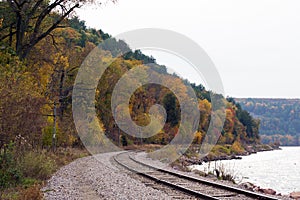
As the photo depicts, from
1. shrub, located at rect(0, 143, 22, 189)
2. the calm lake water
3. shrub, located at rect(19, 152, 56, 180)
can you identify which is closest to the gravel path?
shrub, located at rect(19, 152, 56, 180)

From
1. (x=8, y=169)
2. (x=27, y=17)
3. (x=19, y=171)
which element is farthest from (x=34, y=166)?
(x=27, y=17)

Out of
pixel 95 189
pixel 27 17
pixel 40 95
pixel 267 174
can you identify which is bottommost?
pixel 267 174

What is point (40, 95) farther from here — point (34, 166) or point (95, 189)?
point (95, 189)

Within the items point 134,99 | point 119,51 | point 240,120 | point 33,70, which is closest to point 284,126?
point 240,120

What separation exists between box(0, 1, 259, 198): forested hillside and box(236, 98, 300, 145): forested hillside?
450 ft

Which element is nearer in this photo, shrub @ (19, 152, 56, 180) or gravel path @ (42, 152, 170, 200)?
gravel path @ (42, 152, 170, 200)

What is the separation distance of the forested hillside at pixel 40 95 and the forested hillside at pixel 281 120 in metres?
137

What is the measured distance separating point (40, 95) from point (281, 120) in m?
183

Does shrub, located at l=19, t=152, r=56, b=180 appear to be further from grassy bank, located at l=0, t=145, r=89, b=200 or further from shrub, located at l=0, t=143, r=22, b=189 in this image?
shrub, located at l=0, t=143, r=22, b=189

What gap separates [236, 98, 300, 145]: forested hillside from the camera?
7382 inches

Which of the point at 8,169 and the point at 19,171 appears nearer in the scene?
the point at 8,169

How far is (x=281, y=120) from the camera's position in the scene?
7436 inches

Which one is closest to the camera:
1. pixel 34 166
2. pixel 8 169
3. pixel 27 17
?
pixel 8 169

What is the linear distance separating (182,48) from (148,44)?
113 inches
